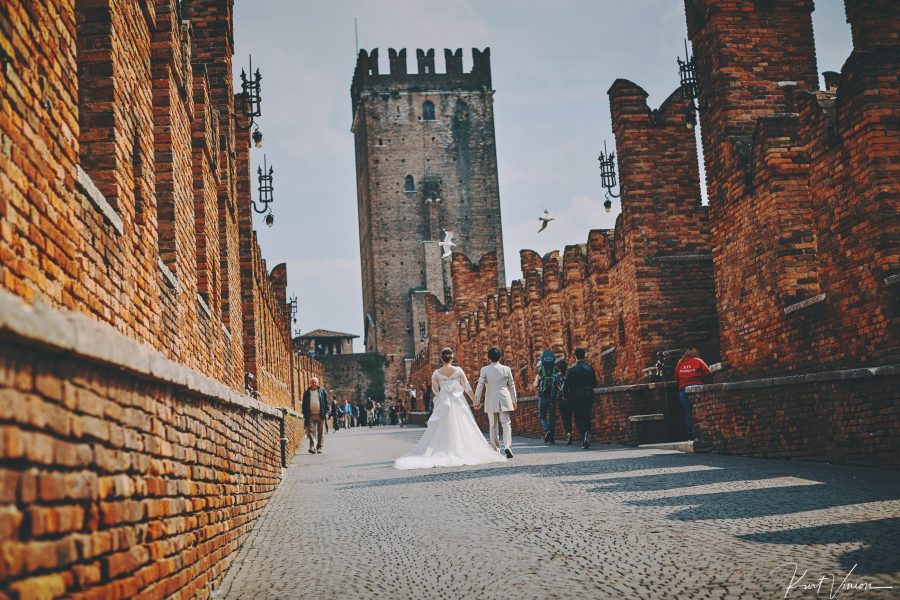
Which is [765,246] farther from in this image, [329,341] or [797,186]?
[329,341]

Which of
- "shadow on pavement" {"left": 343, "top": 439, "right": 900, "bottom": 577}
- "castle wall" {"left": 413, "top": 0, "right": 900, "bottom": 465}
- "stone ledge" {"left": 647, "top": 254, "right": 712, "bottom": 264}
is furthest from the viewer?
"stone ledge" {"left": 647, "top": 254, "right": 712, "bottom": 264}

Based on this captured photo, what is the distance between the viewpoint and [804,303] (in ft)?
39.9

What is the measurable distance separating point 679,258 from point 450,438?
6.06m

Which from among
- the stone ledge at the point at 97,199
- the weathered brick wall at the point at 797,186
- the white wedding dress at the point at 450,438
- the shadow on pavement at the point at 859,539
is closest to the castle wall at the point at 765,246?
the weathered brick wall at the point at 797,186

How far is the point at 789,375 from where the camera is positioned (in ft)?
40.5

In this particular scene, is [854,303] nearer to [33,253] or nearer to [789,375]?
[789,375]

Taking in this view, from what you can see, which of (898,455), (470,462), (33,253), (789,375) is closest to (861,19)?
(789,375)

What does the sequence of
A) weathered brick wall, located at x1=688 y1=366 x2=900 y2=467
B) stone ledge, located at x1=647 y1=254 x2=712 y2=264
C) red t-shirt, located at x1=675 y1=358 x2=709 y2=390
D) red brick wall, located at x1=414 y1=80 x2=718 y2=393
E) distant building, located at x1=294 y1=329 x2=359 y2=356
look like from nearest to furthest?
weathered brick wall, located at x1=688 y1=366 x2=900 y2=467
red t-shirt, located at x1=675 y1=358 x2=709 y2=390
red brick wall, located at x1=414 y1=80 x2=718 y2=393
stone ledge, located at x1=647 y1=254 x2=712 y2=264
distant building, located at x1=294 y1=329 x2=359 y2=356

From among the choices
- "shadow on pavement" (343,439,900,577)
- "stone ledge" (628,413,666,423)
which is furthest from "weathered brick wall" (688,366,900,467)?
"stone ledge" (628,413,666,423)

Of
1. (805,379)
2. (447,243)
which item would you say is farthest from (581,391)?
(447,243)

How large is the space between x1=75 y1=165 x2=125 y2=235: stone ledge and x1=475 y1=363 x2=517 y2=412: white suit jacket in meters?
10.0

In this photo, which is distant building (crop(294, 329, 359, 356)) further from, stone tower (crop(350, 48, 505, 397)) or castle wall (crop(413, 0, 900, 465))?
castle wall (crop(413, 0, 900, 465))

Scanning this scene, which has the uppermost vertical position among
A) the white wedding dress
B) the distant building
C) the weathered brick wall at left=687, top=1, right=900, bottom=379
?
the distant building

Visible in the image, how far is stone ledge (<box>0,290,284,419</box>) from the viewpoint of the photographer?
249 centimetres
